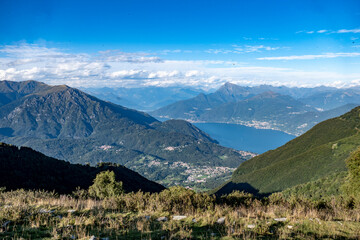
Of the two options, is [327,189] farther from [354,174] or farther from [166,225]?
[166,225]

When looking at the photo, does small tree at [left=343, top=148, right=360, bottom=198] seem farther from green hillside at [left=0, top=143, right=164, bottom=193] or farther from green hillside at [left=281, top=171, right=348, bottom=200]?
green hillside at [left=0, top=143, right=164, bottom=193]

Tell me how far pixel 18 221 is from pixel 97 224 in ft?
11.7

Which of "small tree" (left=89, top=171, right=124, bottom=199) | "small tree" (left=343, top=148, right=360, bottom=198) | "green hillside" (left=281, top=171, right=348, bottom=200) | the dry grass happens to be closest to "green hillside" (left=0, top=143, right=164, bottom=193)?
"small tree" (left=89, top=171, right=124, bottom=199)

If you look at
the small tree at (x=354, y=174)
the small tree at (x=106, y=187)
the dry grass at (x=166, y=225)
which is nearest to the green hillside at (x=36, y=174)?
the small tree at (x=106, y=187)

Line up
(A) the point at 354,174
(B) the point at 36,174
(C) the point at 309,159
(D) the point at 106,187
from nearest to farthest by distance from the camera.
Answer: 1. (A) the point at 354,174
2. (D) the point at 106,187
3. (B) the point at 36,174
4. (C) the point at 309,159

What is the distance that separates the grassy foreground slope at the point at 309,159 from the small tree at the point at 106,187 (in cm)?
7987

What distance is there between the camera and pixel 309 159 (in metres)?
116

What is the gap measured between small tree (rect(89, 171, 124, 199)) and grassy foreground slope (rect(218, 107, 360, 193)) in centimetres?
7987

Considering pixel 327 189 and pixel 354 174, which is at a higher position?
pixel 354 174

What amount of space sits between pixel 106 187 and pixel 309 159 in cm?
11187

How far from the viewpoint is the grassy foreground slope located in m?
99.9

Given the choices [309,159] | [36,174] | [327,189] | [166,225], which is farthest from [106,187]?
[309,159]

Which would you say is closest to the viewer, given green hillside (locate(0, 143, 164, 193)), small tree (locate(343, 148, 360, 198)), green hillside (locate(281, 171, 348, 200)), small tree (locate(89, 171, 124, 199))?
small tree (locate(343, 148, 360, 198))

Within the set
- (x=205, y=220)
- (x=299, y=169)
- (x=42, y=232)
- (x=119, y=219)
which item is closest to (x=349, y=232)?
(x=205, y=220)
